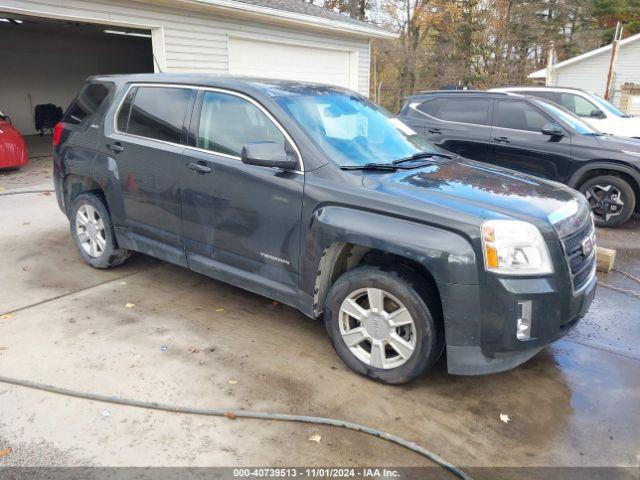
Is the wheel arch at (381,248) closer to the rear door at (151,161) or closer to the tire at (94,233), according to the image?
the rear door at (151,161)

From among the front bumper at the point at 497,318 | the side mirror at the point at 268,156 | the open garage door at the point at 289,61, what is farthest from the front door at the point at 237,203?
the open garage door at the point at 289,61

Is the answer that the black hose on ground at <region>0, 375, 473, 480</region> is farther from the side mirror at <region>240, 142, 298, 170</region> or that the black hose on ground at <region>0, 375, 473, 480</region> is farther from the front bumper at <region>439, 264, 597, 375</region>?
the side mirror at <region>240, 142, 298, 170</region>

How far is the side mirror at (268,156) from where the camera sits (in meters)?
3.30

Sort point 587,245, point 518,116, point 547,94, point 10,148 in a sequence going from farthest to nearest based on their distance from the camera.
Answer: point 547,94 < point 10,148 < point 518,116 < point 587,245

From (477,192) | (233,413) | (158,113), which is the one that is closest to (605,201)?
(477,192)

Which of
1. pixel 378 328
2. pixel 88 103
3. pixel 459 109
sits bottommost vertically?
pixel 378 328

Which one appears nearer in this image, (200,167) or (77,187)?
(200,167)

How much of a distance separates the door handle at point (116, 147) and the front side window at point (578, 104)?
959 cm

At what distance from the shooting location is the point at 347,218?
124 inches

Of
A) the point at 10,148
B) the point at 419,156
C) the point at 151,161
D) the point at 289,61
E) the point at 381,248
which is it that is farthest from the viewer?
the point at 289,61

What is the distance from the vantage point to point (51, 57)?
1772cm

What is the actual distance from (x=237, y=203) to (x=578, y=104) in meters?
9.83

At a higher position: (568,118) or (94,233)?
(568,118)

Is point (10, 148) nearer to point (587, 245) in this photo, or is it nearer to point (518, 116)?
point (518, 116)
